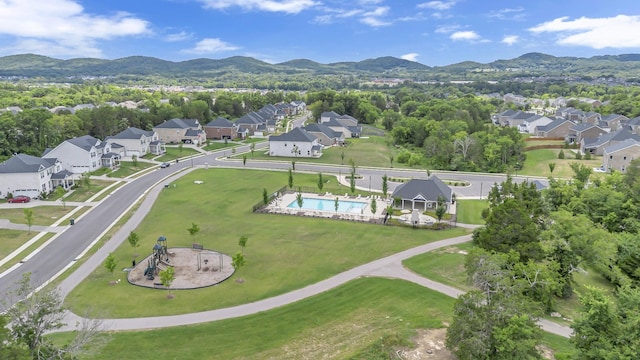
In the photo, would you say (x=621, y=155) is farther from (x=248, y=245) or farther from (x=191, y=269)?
(x=191, y=269)

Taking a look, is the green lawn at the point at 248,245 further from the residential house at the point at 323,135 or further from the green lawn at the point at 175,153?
the residential house at the point at 323,135

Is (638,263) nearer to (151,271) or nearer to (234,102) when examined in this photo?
(151,271)

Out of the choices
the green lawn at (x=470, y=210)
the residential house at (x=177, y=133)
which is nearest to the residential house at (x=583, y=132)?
the green lawn at (x=470, y=210)

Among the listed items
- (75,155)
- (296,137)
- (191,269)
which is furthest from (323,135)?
(191,269)

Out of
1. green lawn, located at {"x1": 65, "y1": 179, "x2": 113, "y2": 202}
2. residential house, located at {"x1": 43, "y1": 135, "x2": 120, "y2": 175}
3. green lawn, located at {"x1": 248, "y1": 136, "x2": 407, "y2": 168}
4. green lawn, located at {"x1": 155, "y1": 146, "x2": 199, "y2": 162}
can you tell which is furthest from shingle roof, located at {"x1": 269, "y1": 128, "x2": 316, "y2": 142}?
green lawn, located at {"x1": 65, "y1": 179, "x2": 113, "y2": 202}

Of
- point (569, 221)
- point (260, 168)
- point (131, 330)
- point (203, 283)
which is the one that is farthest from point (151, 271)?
point (260, 168)

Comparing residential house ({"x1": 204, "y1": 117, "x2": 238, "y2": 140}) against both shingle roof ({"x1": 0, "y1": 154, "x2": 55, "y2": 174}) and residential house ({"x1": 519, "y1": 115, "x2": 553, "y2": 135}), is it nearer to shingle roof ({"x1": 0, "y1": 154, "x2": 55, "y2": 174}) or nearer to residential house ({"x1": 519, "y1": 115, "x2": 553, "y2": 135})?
shingle roof ({"x1": 0, "y1": 154, "x2": 55, "y2": 174})
